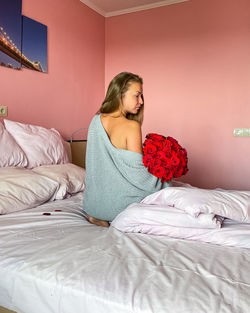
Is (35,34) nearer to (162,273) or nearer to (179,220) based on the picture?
(179,220)

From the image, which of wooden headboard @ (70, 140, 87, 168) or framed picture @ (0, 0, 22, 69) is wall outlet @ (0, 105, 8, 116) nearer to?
framed picture @ (0, 0, 22, 69)

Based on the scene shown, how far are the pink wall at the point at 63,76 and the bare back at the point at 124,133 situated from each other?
1.11 meters

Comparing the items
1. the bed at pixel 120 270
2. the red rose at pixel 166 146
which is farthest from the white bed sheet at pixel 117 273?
the red rose at pixel 166 146

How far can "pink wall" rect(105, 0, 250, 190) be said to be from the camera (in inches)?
117

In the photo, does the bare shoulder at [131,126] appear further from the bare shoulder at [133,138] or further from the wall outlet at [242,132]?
the wall outlet at [242,132]

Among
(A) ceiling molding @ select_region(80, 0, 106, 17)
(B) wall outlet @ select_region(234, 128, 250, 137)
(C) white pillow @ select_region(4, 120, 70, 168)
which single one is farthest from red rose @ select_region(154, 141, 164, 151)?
(A) ceiling molding @ select_region(80, 0, 106, 17)

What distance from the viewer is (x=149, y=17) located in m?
3.37

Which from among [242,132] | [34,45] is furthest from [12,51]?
[242,132]

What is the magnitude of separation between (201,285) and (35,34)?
2.39 m

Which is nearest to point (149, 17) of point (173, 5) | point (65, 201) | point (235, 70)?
point (173, 5)

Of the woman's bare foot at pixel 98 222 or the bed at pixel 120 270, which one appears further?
the woman's bare foot at pixel 98 222

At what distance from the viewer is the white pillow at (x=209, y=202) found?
1.16 m

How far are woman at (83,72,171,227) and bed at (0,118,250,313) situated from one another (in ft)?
0.64

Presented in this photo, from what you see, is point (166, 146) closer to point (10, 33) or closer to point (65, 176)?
point (65, 176)
